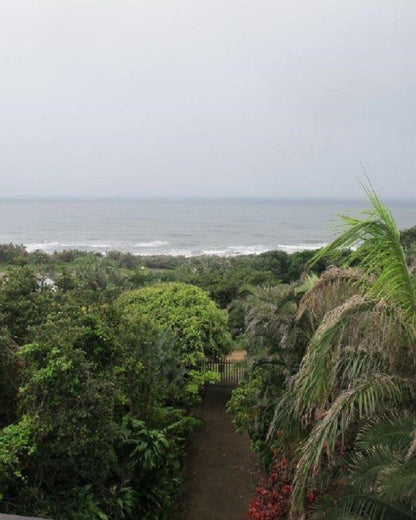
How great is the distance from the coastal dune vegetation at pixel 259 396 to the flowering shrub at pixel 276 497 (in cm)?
2

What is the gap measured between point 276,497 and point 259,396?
1.94 meters

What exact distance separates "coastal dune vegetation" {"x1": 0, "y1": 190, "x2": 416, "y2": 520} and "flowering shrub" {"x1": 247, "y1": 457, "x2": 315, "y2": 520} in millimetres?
20

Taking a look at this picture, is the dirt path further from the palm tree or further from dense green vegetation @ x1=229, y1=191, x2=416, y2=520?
the palm tree

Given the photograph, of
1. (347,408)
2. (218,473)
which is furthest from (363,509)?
(218,473)

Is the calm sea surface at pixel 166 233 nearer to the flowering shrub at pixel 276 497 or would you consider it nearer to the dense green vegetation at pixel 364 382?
the flowering shrub at pixel 276 497

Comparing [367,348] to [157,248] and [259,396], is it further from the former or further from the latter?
[157,248]

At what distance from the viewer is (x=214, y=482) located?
8617 millimetres

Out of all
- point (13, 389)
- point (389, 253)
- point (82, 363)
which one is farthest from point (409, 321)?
point (13, 389)

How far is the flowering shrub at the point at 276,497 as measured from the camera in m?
6.07

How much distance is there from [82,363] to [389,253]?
3.33 meters

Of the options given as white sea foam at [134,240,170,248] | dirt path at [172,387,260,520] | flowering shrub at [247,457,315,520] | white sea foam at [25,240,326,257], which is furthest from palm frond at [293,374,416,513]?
white sea foam at [134,240,170,248]

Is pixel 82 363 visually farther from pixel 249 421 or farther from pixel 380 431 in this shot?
pixel 249 421

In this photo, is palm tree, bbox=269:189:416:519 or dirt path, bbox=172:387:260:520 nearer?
palm tree, bbox=269:189:416:519

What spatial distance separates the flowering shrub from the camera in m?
6.07
